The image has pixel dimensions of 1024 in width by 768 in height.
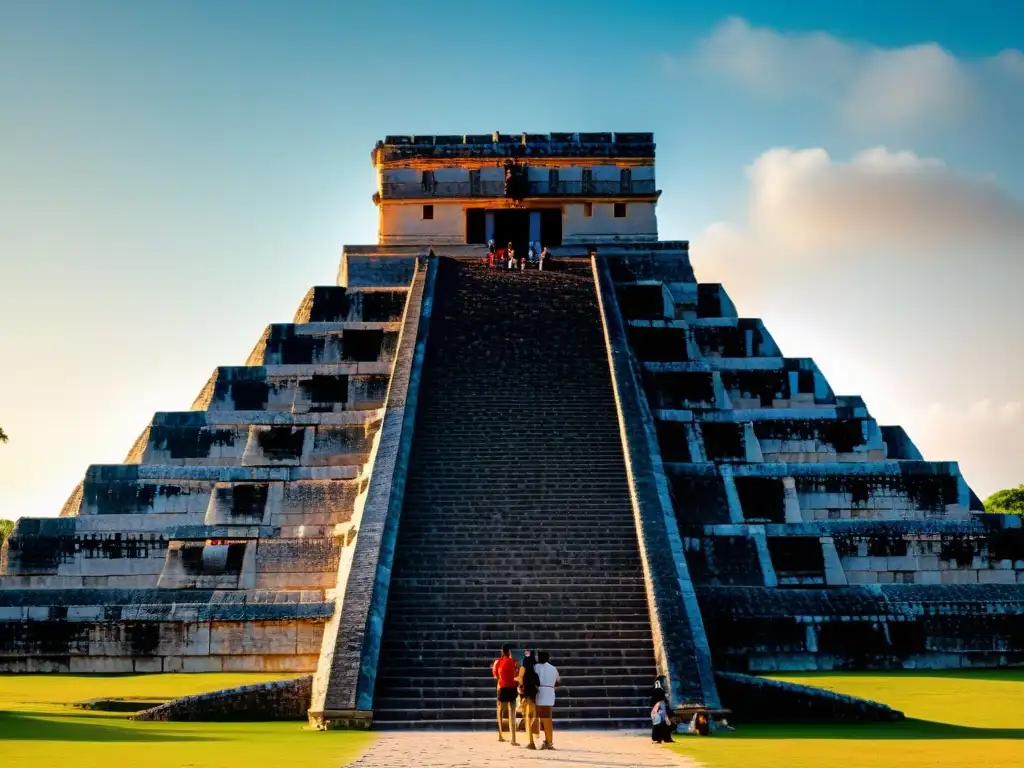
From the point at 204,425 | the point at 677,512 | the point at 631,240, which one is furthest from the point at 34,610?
the point at 631,240

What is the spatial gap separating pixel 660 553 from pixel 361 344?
10736mm

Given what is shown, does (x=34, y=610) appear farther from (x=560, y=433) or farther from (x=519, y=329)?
(x=519, y=329)

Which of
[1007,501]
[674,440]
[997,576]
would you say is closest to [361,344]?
[674,440]

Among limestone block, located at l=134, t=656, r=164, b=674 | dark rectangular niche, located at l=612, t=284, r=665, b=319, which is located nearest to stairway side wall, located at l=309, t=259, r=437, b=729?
limestone block, located at l=134, t=656, r=164, b=674

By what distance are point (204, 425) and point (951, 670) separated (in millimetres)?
13154

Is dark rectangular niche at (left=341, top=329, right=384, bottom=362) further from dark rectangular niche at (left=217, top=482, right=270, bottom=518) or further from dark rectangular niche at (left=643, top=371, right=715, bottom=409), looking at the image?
dark rectangular niche at (left=217, top=482, right=270, bottom=518)

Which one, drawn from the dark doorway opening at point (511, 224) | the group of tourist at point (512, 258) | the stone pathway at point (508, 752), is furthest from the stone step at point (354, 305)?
the stone pathway at point (508, 752)

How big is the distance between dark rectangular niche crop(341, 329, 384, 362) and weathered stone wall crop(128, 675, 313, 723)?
1185 centimetres

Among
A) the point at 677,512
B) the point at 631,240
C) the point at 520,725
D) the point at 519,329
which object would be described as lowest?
the point at 520,725

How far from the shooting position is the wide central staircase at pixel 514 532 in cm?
1589

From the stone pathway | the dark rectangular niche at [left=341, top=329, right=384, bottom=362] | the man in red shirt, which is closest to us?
the stone pathway

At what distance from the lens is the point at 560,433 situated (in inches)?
883

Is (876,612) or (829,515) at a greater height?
(829,515)

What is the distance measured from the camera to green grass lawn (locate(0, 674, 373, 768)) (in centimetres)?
1138
